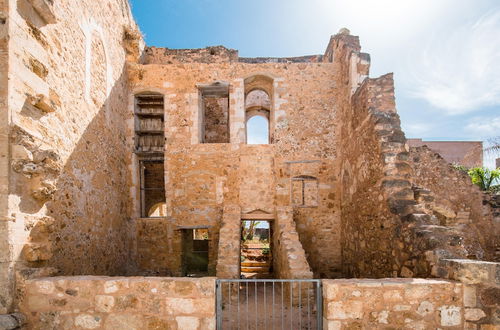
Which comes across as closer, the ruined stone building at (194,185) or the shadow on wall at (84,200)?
the ruined stone building at (194,185)

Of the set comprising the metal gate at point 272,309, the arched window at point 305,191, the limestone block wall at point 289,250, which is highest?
the arched window at point 305,191

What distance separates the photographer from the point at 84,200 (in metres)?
6.01

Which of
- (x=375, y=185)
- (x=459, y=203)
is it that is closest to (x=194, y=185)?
(x=375, y=185)

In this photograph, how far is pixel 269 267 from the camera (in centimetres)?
1059

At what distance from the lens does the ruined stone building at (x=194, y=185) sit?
11.4 feet

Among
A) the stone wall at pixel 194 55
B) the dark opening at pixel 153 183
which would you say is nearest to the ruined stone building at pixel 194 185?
the stone wall at pixel 194 55

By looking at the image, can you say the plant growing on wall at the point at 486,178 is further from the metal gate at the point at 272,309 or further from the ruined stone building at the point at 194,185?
the metal gate at the point at 272,309

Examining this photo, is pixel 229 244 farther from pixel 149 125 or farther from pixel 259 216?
pixel 149 125

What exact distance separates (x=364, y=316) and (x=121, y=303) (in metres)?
2.87

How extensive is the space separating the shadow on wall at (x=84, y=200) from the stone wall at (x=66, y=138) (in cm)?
2

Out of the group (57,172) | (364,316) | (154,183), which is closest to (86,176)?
(57,172)

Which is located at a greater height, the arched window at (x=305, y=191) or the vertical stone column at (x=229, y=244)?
the arched window at (x=305, y=191)

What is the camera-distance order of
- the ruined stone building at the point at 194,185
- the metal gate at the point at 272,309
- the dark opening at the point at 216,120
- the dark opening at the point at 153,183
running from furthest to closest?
the dark opening at the point at 216,120 → the dark opening at the point at 153,183 → the metal gate at the point at 272,309 → the ruined stone building at the point at 194,185

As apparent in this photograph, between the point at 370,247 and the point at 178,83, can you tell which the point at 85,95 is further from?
the point at 370,247
